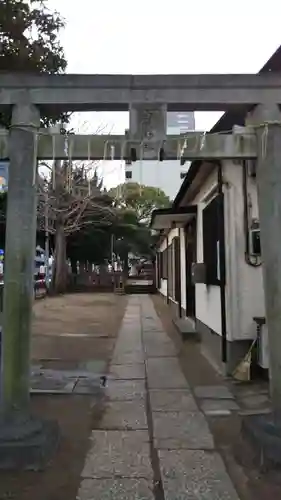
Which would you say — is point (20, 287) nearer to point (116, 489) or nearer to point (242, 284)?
point (116, 489)

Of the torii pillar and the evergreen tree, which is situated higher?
the evergreen tree

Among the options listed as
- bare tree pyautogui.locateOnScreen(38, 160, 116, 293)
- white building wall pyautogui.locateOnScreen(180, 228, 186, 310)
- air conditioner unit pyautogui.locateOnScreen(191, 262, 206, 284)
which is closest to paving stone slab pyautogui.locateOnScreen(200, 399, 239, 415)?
air conditioner unit pyautogui.locateOnScreen(191, 262, 206, 284)

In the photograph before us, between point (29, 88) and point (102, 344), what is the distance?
6440 mm

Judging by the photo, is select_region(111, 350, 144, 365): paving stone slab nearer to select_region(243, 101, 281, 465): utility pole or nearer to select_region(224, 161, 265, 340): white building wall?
select_region(224, 161, 265, 340): white building wall

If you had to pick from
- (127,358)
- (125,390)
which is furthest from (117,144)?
(127,358)

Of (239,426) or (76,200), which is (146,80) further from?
(76,200)

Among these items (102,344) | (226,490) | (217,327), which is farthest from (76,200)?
(226,490)

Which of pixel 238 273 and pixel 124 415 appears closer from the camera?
pixel 124 415

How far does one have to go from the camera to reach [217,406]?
17.3 feet

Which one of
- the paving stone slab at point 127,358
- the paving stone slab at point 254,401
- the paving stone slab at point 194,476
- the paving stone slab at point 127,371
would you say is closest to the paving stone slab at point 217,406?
the paving stone slab at point 254,401

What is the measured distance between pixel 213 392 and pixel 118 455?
2.23m

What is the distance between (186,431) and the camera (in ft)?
14.6

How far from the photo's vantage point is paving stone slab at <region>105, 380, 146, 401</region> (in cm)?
567

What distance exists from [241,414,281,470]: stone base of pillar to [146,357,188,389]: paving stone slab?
215cm
